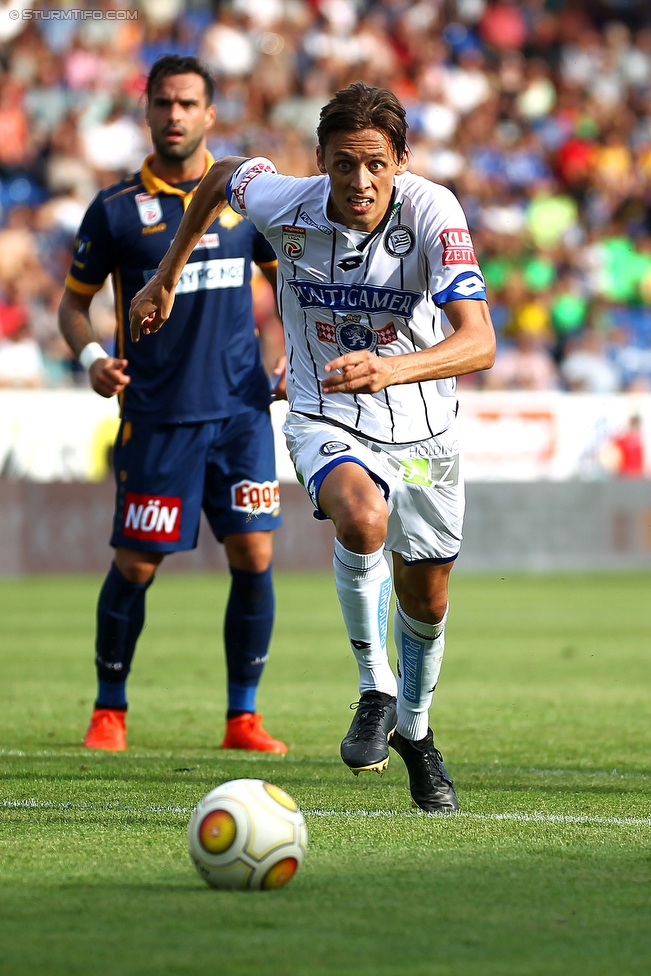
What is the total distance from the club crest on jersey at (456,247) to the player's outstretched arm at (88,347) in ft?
5.97

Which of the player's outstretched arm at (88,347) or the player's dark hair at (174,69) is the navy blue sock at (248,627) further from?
the player's dark hair at (174,69)

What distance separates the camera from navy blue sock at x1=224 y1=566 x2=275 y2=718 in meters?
6.56

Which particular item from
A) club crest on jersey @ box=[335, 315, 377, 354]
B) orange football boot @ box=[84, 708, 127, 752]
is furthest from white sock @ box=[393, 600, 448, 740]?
orange football boot @ box=[84, 708, 127, 752]

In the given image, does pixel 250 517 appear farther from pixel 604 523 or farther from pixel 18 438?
pixel 604 523

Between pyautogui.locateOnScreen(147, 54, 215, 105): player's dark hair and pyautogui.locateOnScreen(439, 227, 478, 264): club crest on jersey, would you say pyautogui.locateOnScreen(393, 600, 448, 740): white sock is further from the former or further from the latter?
pyautogui.locateOnScreen(147, 54, 215, 105): player's dark hair

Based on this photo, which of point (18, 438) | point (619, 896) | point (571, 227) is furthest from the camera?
point (571, 227)

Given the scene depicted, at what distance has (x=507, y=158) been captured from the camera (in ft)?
70.8

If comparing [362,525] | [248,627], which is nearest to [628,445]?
[248,627]

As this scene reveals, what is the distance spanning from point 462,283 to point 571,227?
56.1ft

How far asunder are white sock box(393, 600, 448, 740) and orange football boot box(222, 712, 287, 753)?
1423mm

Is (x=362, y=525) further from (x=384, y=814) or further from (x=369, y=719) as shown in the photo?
(x=384, y=814)

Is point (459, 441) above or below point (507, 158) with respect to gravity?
below

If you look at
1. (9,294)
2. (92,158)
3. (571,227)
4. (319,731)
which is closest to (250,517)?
(319,731)

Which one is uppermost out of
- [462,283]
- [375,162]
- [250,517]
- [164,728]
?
[375,162]
